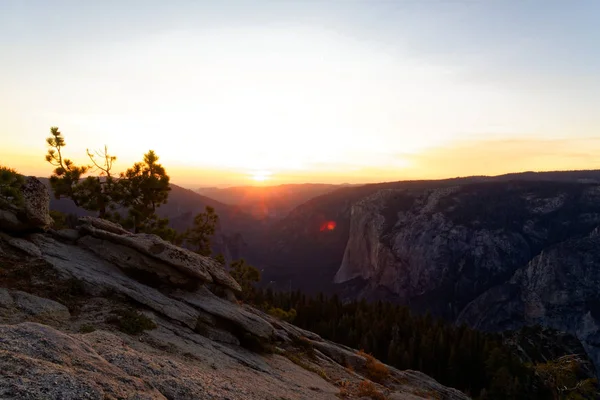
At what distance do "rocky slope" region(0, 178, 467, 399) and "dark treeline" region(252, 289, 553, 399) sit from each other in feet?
141

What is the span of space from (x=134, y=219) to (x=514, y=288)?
522 ft

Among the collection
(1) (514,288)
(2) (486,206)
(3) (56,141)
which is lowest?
(1) (514,288)

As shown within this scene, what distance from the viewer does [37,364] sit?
779cm

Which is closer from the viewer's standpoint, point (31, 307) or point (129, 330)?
point (31, 307)

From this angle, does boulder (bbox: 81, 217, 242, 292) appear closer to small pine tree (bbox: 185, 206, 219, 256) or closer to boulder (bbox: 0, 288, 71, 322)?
boulder (bbox: 0, 288, 71, 322)

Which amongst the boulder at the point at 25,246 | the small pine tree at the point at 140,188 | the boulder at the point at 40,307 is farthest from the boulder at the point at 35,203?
the small pine tree at the point at 140,188

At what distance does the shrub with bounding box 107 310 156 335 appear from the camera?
583 inches

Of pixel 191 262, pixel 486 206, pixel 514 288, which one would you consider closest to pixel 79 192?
pixel 191 262

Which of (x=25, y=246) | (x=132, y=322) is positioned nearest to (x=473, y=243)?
(x=132, y=322)

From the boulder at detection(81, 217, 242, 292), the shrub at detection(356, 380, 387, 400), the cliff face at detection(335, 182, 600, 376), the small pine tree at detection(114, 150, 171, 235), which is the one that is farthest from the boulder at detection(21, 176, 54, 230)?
the cliff face at detection(335, 182, 600, 376)

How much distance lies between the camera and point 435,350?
79562 millimetres

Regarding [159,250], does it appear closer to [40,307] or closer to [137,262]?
[137,262]

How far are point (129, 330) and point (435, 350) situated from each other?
7760 cm

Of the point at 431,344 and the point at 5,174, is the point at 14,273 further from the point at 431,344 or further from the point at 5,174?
the point at 431,344
